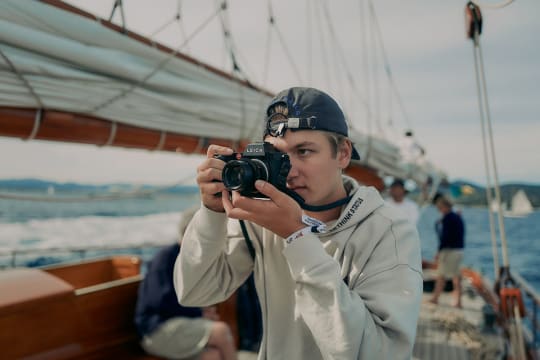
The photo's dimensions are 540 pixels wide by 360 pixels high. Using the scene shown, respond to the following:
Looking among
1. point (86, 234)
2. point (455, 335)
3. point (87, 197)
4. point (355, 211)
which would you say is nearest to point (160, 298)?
point (87, 197)

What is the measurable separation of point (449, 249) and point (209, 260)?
4.75 m

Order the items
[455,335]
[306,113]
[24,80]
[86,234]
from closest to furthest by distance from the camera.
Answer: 1. [306,113]
2. [24,80]
3. [455,335]
4. [86,234]

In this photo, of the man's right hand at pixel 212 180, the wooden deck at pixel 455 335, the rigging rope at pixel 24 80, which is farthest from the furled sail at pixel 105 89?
the wooden deck at pixel 455 335

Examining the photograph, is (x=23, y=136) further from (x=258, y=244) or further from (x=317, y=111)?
(x=317, y=111)

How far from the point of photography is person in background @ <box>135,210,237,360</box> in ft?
7.14

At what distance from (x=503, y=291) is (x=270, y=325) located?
2.05 m

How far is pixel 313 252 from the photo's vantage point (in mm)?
832

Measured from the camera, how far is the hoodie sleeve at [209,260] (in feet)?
3.33

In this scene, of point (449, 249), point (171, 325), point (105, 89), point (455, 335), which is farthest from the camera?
point (449, 249)

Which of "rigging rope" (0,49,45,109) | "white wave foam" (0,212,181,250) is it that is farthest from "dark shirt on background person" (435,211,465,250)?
"white wave foam" (0,212,181,250)

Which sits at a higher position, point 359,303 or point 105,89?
point 105,89

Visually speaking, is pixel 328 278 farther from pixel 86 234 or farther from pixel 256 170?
pixel 86 234

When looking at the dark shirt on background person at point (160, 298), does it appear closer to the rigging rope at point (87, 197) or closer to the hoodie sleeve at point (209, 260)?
the rigging rope at point (87, 197)

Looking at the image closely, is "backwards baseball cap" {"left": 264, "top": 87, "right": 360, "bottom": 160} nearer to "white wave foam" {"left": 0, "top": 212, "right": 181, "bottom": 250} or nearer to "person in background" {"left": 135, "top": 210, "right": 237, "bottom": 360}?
"person in background" {"left": 135, "top": 210, "right": 237, "bottom": 360}
